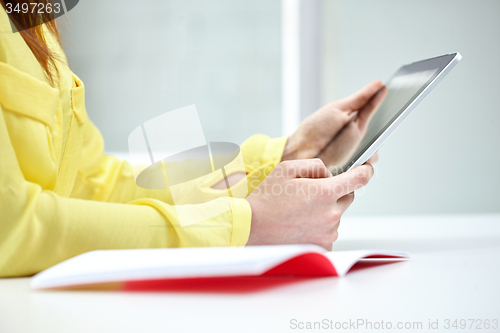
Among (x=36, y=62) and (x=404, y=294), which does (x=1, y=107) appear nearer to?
(x=36, y=62)

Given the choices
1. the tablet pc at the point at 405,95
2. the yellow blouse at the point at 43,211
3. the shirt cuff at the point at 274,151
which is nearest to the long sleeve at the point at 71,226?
the yellow blouse at the point at 43,211

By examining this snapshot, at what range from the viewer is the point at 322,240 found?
0.33m

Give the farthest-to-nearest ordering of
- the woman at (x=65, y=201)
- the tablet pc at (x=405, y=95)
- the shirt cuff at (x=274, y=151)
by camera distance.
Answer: the shirt cuff at (x=274, y=151)
the tablet pc at (x=405, y=95)
the woman at (x=65, y=201)

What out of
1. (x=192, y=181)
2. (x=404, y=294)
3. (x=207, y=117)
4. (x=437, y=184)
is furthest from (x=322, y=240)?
(x=207, y=117)

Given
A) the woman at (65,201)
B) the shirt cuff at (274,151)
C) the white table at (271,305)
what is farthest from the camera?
the shirt cuff at (274,151)

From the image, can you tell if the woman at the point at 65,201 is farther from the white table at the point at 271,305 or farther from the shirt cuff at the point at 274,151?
the shirt cuff at the point at 274,151

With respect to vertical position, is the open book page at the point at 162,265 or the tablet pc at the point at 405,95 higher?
the tablet pc at the point at 405,95

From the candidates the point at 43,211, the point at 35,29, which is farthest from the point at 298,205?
the point at 35,29

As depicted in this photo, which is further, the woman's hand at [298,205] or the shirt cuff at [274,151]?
the shirt cuff at [274,151]

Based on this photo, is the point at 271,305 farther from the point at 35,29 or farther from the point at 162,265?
the point at 35,29

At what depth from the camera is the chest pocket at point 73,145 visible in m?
0.41

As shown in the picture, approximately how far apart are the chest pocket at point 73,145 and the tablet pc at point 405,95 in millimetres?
283

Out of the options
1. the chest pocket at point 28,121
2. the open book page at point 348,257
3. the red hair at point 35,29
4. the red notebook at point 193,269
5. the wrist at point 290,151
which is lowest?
the open book page at point 348,257

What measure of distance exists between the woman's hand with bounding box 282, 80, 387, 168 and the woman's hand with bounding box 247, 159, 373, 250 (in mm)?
243
